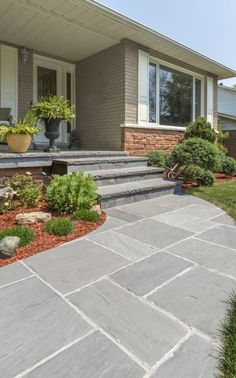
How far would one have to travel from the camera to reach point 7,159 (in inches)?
170

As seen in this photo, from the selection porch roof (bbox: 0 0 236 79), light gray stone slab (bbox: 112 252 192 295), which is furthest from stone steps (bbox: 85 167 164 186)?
porch roof (bbox: 0 0 236 79)

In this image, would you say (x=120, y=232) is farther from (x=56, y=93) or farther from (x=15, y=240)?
(x=56, y=93)

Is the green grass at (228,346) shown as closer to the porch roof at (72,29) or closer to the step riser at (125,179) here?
the step riser at (125,179)

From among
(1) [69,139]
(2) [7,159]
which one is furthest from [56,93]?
(2) [7,159]

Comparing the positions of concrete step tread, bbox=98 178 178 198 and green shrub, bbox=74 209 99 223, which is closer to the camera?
green shrub, bbox=74 209 99 223

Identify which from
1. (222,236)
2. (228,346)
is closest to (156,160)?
(222,236)

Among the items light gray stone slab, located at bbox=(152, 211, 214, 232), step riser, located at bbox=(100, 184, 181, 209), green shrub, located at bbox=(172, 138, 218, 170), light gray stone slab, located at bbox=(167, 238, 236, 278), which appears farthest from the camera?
green shrub, located at bbox=(172, 138, 218, 170)

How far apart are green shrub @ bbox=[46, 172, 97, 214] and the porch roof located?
334cm

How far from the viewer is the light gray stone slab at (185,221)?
3.43 m

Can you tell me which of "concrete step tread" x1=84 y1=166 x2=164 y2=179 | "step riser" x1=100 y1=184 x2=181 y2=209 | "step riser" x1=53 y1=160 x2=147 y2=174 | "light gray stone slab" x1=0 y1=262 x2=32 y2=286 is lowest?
"light gray stone slab" x1=0 y1=262 x2=32 y2=286

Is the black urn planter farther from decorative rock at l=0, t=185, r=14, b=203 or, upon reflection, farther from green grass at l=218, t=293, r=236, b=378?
green grass at l=218, t=293, r=236, b=378

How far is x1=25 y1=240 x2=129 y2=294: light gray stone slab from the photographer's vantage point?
2.15 metres

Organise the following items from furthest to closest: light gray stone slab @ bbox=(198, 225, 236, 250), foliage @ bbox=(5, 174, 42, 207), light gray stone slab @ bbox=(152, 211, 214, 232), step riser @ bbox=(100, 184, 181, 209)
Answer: step riser @ bbox=(100, 184, 181, 209) < foliage @ bbox=(5, 174, 42, 207) < light gray stone slab @ bbox=(152, 211, 214, 232) < light gray stone slab @ bbox=(198, 225, 236, 250)

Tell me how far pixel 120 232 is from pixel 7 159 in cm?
225
